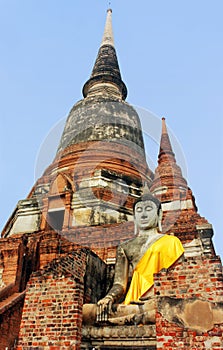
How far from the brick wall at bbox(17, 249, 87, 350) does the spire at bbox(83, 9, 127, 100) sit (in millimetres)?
14734

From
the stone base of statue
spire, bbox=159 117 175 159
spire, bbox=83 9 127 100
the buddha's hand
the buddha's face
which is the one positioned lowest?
the stone base of statue

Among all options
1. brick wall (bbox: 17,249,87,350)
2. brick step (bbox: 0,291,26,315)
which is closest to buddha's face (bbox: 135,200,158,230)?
brick wall (bbox: 17,249,87,350)

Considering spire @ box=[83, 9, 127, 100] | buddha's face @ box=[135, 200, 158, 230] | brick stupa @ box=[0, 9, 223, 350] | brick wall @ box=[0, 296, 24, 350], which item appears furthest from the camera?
spire @ box=[83, 9, 127, 100]

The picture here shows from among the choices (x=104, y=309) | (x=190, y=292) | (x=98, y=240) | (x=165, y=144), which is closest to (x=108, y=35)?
(x=165, y=144)

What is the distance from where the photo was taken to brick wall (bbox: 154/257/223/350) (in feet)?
14.2

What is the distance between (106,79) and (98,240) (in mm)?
11421

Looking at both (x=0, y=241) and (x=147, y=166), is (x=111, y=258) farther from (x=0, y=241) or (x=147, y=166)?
(x=147, y=166)

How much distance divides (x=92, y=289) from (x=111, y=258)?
421 centimetres

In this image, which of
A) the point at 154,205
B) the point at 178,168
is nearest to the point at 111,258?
the point at 154,205

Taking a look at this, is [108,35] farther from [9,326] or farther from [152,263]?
[152,263]

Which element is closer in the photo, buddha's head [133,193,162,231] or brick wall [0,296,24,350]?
buddha's head [133,193,162,231]

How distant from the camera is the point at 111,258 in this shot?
10.7m

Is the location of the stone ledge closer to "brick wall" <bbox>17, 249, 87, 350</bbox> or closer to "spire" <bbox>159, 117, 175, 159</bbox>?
"brick wall" <bbox>17, 249, 87, 350</bbox>

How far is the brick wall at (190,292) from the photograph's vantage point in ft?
14.2
